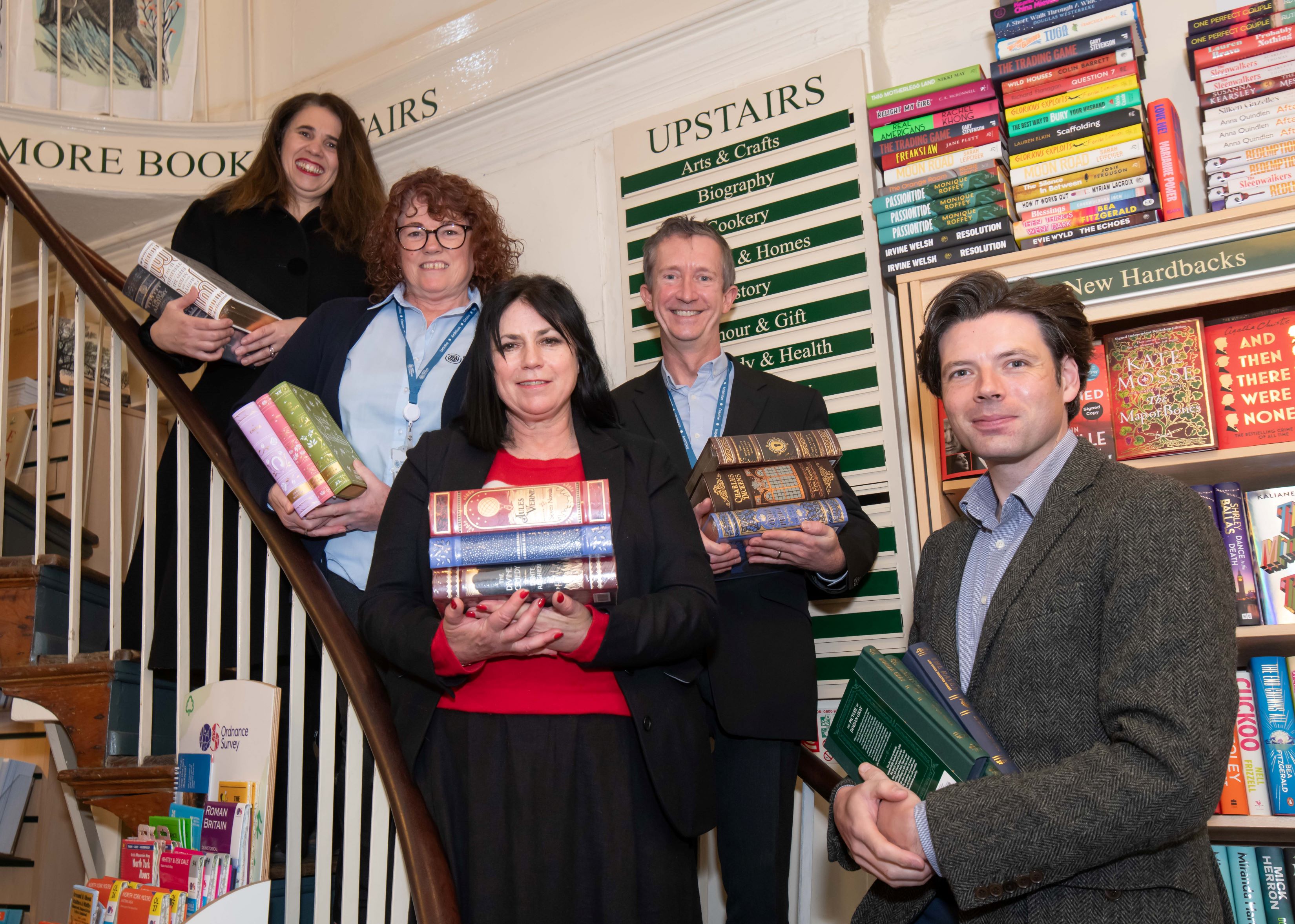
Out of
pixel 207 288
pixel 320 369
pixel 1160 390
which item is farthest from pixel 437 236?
pixel 1160 390

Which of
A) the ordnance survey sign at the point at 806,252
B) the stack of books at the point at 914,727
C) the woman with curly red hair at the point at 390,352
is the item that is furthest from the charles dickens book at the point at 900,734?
the ordnance survey sign at the point at 806,252

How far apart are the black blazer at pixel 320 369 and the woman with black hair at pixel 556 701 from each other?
Answer: 502mm

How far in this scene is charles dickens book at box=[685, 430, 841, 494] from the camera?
2.07 m

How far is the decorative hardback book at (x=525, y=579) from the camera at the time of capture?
156cm

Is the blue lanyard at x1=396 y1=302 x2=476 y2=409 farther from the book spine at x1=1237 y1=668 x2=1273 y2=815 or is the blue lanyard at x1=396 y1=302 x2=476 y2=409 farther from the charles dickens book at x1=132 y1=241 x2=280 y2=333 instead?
the book spine at x1=1237 y1=668 x2=1273 y2=815

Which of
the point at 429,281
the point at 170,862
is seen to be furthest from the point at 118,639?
the point at 429,281

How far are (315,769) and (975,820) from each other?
1772 millimetres

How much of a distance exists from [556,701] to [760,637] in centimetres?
66

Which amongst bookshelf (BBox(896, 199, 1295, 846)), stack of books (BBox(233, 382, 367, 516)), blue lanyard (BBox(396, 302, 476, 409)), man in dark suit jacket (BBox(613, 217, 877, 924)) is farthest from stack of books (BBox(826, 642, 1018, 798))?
blue lanyard (BBox(396, 302, 476, 409))

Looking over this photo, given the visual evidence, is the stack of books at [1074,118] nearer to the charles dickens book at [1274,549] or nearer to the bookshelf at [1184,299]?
the bookshelf at [1184,299]

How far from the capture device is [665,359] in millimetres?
2656

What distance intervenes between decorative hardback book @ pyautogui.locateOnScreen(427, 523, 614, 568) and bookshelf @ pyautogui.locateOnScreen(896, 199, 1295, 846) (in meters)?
1.01

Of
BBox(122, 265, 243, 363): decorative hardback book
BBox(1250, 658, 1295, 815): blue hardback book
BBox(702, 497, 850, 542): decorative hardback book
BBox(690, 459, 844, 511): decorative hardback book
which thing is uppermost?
BBox(122, 265, 243, 363): decorative hardback book

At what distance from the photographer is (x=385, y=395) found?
2275mm
